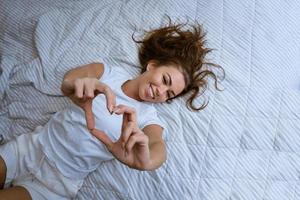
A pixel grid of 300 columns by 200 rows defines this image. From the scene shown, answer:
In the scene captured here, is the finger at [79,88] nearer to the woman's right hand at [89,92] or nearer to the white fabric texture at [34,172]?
the woman's right hand at [89,92]

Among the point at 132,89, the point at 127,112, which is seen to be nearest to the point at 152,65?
the point at 132,89

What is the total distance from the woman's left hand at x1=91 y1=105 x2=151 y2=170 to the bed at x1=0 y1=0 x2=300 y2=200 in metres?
0.28

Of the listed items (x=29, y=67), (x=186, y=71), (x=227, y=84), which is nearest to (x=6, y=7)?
(x=29, y=67)

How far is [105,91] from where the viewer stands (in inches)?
35.8

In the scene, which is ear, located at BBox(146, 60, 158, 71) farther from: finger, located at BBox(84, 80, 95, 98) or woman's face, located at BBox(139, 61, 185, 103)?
finger, located at BBox(84, 80, 95, 98)

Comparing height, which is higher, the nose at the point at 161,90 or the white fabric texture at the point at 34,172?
the nose at the point at 161,90

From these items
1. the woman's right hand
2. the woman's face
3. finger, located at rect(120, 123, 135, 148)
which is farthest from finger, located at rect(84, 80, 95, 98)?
the woman's face

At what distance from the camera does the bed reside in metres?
1.14

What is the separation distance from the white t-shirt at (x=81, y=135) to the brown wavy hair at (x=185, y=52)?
123 millimetres

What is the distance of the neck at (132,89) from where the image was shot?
3.94 feet

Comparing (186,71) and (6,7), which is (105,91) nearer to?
(186,71)

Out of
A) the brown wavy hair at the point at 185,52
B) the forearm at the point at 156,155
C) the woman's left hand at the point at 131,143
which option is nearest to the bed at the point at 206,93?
the brown wavy hair at the point at 185,52

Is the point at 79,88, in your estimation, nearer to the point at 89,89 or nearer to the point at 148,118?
the point at 89,89

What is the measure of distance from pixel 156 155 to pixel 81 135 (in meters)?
0.27
